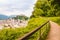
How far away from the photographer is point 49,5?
40469mm

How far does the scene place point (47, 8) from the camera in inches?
1614

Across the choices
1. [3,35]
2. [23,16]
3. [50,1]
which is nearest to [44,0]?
[50,1]

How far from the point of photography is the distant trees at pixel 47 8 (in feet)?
130

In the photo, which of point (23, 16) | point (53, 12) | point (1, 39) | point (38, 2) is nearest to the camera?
point (1, 39)

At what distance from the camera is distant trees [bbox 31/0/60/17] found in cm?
3950

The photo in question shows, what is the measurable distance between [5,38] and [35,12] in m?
32.0

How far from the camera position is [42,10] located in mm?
40625

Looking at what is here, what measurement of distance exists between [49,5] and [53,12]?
68.1 inches

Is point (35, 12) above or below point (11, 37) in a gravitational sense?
below

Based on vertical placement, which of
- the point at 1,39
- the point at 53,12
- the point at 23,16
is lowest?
the point at 23,16

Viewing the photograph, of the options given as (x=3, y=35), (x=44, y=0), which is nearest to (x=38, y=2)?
(x=44, y=0)

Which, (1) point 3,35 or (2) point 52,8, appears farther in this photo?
(2) point 52,8

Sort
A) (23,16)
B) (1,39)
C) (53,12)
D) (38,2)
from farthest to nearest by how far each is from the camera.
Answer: (23,16), (38,2), (53,12), (1,39)

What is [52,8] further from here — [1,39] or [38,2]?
[1,39]
